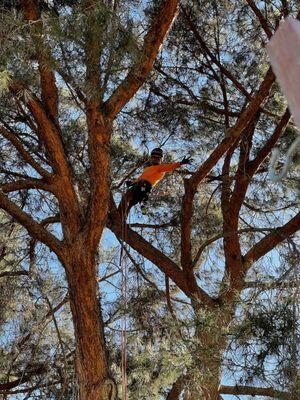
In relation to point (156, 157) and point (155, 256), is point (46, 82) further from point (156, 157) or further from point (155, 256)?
point (155, 256)

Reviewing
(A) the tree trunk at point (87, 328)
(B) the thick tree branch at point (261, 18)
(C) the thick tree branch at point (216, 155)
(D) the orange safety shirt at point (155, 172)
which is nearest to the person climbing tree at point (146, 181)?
(D) the orange safety shirt at point (155, 172)

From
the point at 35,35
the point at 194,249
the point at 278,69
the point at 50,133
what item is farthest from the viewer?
the point at 194,249

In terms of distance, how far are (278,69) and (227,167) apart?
4323 millimetres

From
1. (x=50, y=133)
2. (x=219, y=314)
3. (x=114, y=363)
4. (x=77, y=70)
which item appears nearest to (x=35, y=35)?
(x=77, y=70)

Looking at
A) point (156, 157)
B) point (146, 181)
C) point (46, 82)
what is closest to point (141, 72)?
point (46, 82)

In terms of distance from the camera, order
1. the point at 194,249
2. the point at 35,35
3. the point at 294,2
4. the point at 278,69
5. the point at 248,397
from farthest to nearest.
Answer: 1. the point at 194,249
2. the point at 294,2
3. the point at 248,397
4. the point at 35,35
5. the point at 278,69

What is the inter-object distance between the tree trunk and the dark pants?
0.98m

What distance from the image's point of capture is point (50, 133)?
404 centimetres

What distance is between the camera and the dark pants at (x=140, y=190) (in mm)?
4670

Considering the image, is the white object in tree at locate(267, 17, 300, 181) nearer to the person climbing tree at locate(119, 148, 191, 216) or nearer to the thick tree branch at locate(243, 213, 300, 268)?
the person climbing tree at locate(119, 148, 191, 216)

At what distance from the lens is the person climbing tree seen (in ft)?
15.3

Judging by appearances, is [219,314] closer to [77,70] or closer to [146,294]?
[77,70]

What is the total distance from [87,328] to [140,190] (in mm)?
1376

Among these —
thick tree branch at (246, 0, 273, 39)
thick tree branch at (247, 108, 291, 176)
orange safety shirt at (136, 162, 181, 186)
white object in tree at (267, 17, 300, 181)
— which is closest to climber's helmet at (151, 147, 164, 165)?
orange safety shirt at (136, 162, 181, 186)
